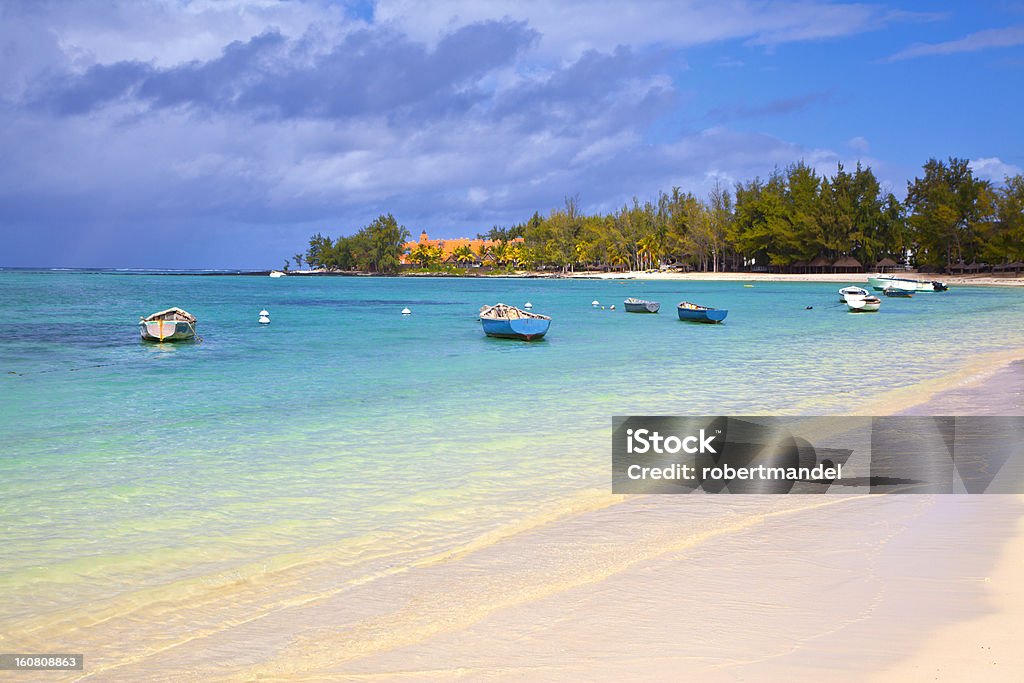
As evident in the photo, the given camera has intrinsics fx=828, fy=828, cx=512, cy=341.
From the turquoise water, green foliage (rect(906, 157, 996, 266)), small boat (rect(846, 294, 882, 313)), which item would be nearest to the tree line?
green foliage (rect(906, 157, 996, 266))

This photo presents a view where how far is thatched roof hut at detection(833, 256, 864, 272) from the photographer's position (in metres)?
118

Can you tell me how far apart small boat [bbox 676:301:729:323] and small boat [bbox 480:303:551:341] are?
12.0m

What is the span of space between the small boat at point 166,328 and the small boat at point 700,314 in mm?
22522

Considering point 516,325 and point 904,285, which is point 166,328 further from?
point 904,285

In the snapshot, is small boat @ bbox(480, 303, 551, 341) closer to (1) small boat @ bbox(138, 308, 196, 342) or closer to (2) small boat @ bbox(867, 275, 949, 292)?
(1) small boat @ bbox(138, 308, 196, 342)

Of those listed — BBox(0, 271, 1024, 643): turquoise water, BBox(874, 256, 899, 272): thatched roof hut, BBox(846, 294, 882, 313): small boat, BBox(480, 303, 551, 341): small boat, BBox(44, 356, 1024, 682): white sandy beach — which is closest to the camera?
BBox(44, 356, 1024, 682): white sandy beach

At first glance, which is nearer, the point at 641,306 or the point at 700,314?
the point at 700,314

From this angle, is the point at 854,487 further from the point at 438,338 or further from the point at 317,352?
the point at 438,338

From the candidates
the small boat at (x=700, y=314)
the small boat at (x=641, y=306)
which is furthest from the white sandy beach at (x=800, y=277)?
the small boat at (x=700, y=314)

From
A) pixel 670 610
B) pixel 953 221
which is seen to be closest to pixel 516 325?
pixel 670 610

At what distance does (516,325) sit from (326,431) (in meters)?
17.7

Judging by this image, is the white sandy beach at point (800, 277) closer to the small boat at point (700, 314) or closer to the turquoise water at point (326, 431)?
the small boat at point (700, 314)

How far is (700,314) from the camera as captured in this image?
40.1 metres

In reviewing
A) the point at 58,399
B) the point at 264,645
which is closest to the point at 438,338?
the point at 58,399
